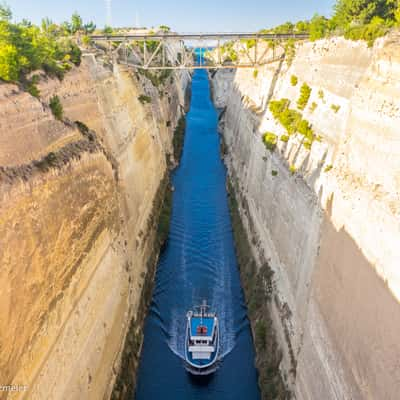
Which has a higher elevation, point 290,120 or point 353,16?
point 353,16

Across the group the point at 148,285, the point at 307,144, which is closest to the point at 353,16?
the point at 307,144

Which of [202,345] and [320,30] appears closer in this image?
[202,345]

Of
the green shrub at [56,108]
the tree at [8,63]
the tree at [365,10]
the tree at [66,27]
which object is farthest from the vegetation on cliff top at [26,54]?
the tree at [365,10]

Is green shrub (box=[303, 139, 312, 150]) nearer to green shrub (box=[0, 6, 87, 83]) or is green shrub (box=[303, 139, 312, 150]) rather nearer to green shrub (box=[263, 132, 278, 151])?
green shrub (box=[263, 132, 278, 151])

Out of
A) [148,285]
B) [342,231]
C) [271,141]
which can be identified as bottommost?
[148,285]

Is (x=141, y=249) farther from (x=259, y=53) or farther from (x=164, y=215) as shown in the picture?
(x=259, y=53)

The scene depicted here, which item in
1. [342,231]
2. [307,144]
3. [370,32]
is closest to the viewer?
[342,231]

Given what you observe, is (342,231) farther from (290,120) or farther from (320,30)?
(320,30)
